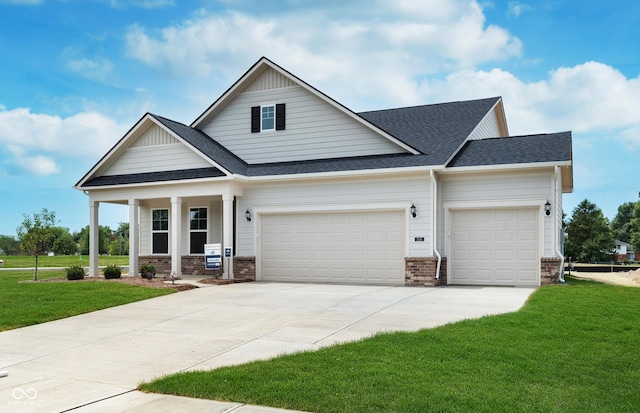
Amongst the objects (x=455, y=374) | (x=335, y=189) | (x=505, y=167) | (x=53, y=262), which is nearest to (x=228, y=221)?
(x=335, y=189)

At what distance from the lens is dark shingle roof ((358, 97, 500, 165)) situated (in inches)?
699

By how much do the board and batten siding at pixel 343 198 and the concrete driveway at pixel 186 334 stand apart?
85.5 inches

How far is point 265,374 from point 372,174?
10747mm

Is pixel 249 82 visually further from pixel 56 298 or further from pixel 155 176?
pixel 56 298

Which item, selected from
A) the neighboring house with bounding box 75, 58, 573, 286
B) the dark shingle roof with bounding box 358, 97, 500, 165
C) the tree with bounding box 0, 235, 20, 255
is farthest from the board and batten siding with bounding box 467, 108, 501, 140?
the tree with bounding box 0, 235, 20, 255

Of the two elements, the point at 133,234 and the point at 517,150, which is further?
the point at 133,234

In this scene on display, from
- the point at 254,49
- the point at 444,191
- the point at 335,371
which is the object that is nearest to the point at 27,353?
the point at 335,371

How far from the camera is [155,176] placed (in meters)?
19.2

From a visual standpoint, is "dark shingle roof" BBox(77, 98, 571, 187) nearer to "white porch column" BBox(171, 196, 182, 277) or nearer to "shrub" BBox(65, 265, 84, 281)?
"white porch column" BBox(171, 196, 182, 277)

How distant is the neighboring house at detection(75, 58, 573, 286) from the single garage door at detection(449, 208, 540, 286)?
1.2 inches

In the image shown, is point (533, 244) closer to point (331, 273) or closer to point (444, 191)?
point (444, 191)

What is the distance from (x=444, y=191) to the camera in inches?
671

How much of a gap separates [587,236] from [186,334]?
1559 inches

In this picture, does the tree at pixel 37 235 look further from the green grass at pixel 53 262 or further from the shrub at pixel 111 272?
the green grass at pixel 53 262
